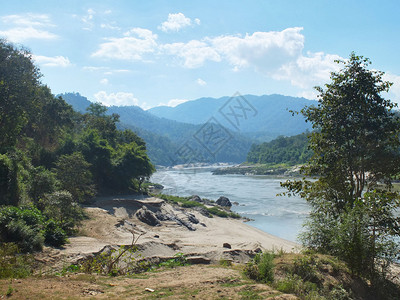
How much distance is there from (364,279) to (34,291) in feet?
32.5

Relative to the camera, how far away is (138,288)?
8000 millimetres

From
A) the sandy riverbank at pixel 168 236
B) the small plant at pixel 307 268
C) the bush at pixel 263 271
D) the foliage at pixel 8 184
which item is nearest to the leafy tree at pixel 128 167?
the sandy riverbank at pixel 168 236

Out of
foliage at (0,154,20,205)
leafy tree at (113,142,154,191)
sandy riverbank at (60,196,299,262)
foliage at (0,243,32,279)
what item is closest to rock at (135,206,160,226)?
sandy riverbank at (60,196,299,262)

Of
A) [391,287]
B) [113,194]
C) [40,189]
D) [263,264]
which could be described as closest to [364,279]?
[391,287]

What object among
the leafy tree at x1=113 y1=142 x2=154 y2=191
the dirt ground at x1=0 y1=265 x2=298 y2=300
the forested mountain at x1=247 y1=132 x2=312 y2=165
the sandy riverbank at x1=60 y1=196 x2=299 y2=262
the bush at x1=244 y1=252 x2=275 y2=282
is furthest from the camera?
the forested mountain at x1=247 y1=132 x2=312 y2=165

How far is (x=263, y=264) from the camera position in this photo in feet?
30.7

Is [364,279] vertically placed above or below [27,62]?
below

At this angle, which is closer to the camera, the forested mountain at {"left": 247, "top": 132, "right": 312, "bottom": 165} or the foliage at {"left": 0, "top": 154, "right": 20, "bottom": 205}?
the foliage at {"left": 0, "top": 154, "right": 20, "bottom": 205}

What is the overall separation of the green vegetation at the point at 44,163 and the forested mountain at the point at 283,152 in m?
90.0

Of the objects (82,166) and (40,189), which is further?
(82,166)

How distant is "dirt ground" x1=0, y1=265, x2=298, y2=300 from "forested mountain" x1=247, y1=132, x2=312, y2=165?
11869 cm

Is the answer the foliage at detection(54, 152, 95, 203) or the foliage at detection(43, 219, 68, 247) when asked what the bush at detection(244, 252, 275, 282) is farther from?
the foliage at detection(54, 152, 95, 203)

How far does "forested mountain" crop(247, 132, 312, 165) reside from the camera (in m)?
130

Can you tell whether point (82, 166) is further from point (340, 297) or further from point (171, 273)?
point (340, 297)
